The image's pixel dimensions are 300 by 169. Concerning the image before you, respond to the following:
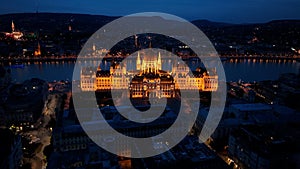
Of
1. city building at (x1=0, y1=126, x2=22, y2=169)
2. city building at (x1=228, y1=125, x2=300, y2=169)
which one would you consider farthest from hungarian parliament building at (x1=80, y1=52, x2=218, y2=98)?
city building at (x1=0, y1=126, x2=22, y2=169)

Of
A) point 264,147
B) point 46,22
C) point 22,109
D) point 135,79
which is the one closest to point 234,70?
point 135,79

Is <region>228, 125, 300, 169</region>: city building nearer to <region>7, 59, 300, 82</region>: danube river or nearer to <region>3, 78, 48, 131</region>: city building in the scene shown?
<region>3, 78, 48, 131</region>: city building

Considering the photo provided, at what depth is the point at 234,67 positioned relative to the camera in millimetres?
21875

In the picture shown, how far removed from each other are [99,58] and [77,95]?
13.5 metres

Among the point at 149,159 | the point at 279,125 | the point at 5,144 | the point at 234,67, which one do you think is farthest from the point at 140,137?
the point at 234,67

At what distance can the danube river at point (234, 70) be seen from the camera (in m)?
17.7

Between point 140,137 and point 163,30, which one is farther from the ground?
point 163,30

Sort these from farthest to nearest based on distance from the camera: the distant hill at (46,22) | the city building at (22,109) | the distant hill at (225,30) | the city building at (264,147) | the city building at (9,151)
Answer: the distant hill at (46,22) → the distant hill at (225,30) → the city building at (22,109) → the city building at (264,147) → the city building at (9,151)

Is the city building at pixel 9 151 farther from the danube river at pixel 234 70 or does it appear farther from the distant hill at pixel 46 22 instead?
the distant hill at pixel 46 22

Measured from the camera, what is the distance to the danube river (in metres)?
17.7

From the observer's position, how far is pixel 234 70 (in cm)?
2044

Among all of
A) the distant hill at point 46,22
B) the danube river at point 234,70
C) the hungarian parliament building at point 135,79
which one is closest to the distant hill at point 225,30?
the distant hill at point 46,22

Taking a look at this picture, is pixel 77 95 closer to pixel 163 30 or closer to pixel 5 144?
pixel 5 144

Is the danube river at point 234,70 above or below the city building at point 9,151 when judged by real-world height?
above
